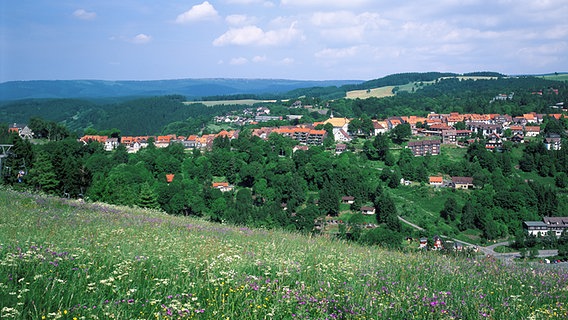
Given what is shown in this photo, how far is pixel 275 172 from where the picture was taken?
64.2 metres

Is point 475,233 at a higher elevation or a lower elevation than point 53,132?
lower

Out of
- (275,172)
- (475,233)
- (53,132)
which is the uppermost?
(53,132)

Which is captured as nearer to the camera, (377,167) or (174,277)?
(174,277)

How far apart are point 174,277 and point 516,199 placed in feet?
185

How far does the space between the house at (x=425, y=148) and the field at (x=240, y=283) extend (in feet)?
228

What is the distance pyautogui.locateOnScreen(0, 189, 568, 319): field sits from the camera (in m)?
4.36

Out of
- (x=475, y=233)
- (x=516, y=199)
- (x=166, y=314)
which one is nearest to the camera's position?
(x=166, y=314)

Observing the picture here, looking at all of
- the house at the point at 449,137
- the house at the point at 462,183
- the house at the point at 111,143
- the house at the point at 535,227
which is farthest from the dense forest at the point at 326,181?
the house at the point at 111,143

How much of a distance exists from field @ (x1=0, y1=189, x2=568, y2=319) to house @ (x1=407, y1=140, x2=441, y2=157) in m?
69.5

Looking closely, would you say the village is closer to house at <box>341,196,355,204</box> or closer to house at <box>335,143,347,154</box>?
house at <box>335,143,347,154</box>

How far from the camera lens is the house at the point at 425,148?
74.8 metres

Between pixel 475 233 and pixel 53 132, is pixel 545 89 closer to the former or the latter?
pixel 475 233

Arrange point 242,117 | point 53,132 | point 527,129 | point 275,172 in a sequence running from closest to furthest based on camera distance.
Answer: point 275,172
point 53,132
point 527,129
point 242,117

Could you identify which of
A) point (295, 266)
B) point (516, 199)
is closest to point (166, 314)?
point (295, 266)
